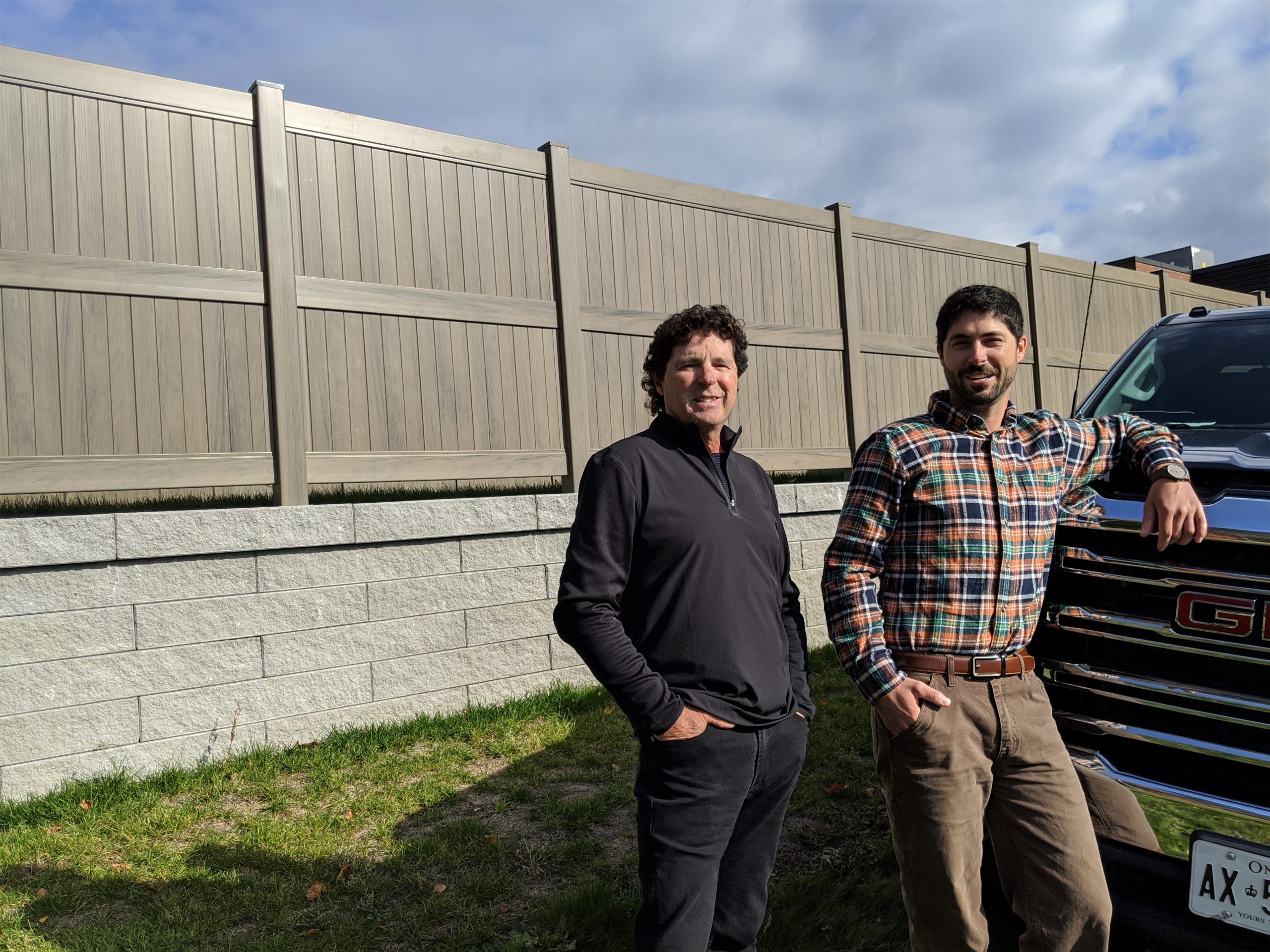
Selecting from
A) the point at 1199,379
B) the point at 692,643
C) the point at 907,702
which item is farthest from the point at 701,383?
the point at 1199,379

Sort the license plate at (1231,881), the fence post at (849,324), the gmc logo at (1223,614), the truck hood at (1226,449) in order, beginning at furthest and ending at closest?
1. the fence post at (849,324)
2. the truck hood at (1226,449)
3. the gmc logo at (1223,614)
4. the license plate at (1231,881)

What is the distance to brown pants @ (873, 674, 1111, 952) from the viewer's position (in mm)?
2537

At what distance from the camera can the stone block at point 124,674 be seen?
432 centimetres

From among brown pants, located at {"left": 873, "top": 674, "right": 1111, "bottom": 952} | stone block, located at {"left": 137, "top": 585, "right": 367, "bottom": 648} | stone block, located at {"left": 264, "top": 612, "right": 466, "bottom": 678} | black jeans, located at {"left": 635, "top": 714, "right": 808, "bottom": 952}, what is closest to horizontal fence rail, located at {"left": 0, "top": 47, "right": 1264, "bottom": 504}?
stone block, located at {"left": 137, "top": 585, "right": 367, "bottom": 648}

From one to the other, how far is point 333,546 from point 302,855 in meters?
1.74

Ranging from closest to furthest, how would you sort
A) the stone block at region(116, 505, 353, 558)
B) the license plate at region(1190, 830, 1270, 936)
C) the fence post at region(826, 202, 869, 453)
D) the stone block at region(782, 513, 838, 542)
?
1. the license plate at region(1190, 830, 1270, 936)
2. the stone block at region(116, 505, 353, 558)
3. the stone block at region(782, 513, 838, 542)
4. the fence post at region(826, 202, 869, 453)

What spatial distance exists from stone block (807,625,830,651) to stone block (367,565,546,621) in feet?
8.04

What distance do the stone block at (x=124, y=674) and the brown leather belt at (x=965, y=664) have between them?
3.56 metres

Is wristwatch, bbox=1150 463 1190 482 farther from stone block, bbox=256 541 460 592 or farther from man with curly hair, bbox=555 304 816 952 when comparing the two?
stone block, bbox=256 541 460 592

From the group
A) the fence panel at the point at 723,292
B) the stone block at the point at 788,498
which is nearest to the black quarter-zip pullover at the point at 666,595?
the fence panel at the point at 723,292

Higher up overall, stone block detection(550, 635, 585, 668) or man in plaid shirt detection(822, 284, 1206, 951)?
man in plaid shirt detection(822, 284, 1206, 951)

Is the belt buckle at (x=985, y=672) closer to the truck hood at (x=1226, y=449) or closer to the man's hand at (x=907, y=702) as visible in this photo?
the man's hand at (x=907, y=702)

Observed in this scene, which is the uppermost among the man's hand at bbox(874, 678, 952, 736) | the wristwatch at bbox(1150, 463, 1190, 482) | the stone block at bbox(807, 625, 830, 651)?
the wristwatch at bbox(1150, 463, 1190, 482)

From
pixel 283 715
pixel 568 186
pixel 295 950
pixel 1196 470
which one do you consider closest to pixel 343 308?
pixel 568 186
